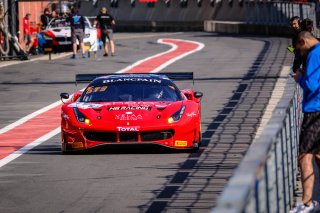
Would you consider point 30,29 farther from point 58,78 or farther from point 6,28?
point 58,78

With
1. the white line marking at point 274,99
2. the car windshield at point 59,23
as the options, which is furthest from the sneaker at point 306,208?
the car windshield at point 59,23

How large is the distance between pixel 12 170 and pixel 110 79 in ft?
11.0

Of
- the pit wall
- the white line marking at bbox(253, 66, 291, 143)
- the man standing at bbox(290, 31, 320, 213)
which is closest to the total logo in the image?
the white line marking at bbox(253, 66, 291, 143)

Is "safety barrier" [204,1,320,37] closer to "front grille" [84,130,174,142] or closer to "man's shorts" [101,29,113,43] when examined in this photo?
"man's shorts" [101,29,113,43]

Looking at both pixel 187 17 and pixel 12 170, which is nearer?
pixel 12 170

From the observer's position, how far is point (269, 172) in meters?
8.74

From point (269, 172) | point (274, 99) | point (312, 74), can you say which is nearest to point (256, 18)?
point (274, 99)

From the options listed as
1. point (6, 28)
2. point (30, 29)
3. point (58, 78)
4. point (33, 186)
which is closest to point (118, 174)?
point (33, 186)

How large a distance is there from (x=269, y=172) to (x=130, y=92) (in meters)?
9.44

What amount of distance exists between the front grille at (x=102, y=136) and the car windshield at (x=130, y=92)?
91 cm

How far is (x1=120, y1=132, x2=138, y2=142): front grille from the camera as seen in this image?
16984 millimetres

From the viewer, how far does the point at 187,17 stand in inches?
2889

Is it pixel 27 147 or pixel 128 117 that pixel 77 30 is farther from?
pixel 128 117

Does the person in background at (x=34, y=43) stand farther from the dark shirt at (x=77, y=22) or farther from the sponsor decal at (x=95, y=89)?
the sponsor decal at (x=95, y=89)
